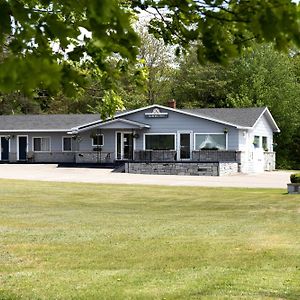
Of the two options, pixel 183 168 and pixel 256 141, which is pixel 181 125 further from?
pixel 256 141

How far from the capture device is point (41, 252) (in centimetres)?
953

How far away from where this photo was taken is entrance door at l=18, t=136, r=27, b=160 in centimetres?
4738

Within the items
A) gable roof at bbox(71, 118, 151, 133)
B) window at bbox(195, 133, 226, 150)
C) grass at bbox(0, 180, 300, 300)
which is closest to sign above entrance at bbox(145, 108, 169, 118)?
gable roof at bbox(71, 118, 151, 133)

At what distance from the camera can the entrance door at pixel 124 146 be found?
43.7 metres

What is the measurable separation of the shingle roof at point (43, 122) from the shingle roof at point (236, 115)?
947 cm

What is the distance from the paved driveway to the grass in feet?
35.8

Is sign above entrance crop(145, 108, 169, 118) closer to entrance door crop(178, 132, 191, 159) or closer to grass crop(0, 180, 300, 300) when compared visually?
entrance door crop(178, 132, 191, 159)

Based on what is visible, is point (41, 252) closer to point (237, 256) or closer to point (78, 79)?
point (237, 256)

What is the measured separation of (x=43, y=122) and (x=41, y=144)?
2.01 m

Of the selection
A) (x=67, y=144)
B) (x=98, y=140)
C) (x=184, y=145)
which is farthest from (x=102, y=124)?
(x=184, y=145)

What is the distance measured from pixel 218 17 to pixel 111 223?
1048 centimetres

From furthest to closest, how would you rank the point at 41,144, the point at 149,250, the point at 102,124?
the point at 41,144, the point at 102,124, the point at 149,250

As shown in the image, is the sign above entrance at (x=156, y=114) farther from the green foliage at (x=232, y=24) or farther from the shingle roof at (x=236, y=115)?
the green foliage at (x=232, y=24)

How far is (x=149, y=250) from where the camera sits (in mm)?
9695
